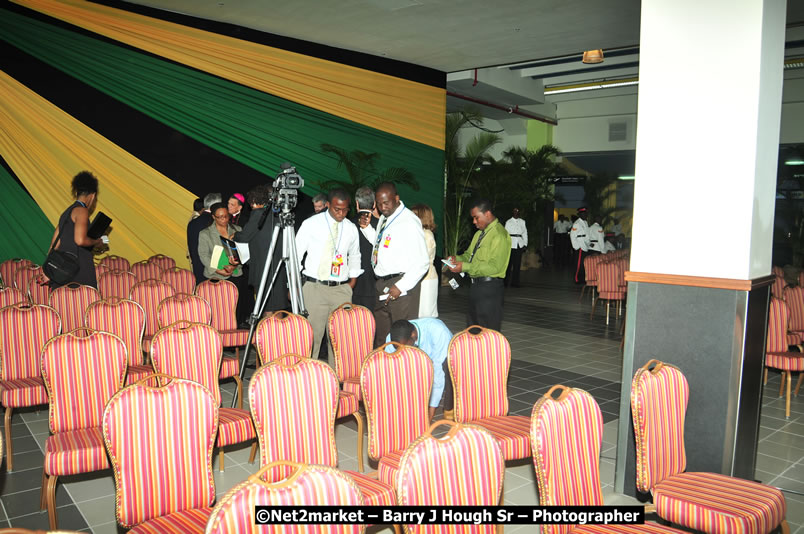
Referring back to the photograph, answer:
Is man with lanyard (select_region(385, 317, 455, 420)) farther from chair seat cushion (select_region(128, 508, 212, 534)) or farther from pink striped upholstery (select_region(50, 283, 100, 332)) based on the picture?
pink striped upholstery (select_region(50, 283, 100, 332))

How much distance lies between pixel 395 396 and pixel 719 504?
5.04ft

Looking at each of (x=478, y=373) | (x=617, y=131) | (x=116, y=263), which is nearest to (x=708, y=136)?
(x=478, y=373)

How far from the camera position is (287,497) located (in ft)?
5.65

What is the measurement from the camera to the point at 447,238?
13781mm

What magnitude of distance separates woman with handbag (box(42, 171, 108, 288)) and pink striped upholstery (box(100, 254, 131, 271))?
1.82m

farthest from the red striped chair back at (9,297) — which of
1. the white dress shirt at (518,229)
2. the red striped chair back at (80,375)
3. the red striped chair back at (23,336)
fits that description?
the white dress shirt at (518,229)

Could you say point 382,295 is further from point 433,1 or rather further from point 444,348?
point 433,1

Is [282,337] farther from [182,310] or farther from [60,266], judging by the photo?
[60,266]

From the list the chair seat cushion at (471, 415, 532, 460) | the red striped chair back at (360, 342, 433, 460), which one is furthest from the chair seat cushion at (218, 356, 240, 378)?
the chair seat cushion at (471, 415, 532, 460)

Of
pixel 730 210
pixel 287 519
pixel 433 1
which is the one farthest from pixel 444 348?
pixel 433 1

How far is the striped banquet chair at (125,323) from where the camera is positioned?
170 inches

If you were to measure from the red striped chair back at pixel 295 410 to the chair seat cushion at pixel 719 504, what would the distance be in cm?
156

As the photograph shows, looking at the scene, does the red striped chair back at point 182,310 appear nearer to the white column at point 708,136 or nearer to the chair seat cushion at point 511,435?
the chair seat cushion at point 511,435

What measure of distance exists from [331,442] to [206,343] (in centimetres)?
120
